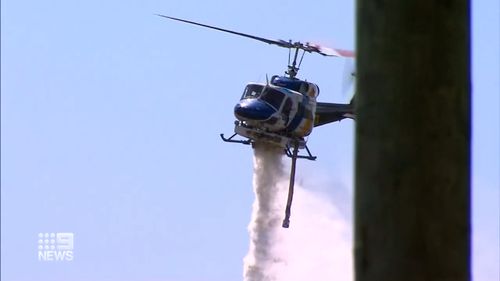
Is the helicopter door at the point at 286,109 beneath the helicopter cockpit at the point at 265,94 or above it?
beneath

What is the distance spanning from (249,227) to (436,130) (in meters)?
61.8

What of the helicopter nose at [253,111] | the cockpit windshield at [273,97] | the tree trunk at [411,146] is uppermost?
the cockpit windshield at [273,97]

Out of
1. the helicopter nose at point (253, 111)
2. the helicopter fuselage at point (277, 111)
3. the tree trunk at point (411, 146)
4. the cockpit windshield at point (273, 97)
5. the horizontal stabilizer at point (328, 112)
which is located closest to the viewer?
the tree trunk at point (411, 146)

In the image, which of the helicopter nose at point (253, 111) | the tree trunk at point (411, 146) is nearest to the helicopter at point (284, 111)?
the helicopter nose at point (253, 111)

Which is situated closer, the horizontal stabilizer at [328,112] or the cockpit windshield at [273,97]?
the cockpit windshield at [273,97]

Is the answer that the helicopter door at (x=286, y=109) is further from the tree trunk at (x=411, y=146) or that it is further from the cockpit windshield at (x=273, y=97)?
the tree trunk at (x=411, y=146)

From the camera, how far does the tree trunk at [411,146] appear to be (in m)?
4.30

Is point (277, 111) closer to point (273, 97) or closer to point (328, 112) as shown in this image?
point (273, 97)

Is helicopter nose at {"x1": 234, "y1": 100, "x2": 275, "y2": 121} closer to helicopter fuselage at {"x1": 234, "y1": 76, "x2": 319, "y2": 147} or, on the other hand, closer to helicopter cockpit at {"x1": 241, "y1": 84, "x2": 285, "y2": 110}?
helicopter fuselage at {"x1": 234, "y1": 76, "x2": 319, "y2": 147}

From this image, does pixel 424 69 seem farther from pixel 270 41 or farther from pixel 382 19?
pixel 270 41

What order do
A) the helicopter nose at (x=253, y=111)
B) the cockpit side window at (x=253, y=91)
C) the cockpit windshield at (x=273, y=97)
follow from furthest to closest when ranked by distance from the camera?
the cockpit side window at (x=253, y=91) < the cockpit windshield at (x=273, y=97) < the helicopter nose at (x=253, y=111)

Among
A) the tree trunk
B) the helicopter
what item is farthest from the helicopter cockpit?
the tree trunk

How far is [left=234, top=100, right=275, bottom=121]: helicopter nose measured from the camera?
52.4 metres

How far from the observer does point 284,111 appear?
54469mm
